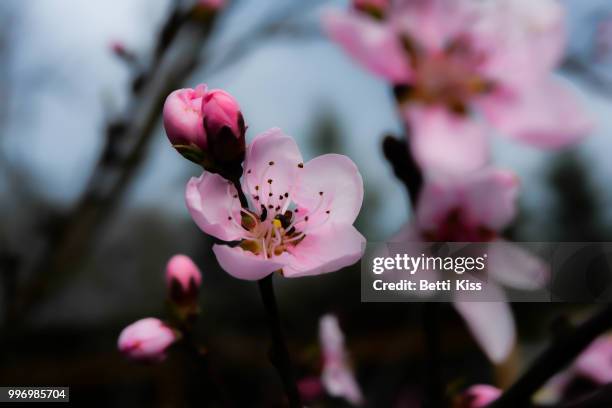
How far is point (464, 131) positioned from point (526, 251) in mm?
106

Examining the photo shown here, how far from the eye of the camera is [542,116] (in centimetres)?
19

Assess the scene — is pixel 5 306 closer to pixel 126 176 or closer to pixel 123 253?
pixel 126 176

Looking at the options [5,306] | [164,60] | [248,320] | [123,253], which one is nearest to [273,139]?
[164,60]

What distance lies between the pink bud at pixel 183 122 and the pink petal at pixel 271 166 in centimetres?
2

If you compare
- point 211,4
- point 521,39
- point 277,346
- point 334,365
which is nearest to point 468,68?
point 521,39

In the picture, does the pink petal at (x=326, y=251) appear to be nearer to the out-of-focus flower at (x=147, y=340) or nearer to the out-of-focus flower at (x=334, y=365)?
the out-of-focus flower at (x=147, y=340)

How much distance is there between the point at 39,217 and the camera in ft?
3.74

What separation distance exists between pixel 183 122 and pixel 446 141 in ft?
0.34

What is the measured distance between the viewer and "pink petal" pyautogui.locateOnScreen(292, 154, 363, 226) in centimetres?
22

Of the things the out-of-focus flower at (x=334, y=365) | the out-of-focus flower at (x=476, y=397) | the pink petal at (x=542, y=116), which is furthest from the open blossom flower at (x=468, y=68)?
the out-of-focus flower at (x=334, y=365)

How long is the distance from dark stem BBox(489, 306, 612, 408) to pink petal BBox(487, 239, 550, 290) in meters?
0.07

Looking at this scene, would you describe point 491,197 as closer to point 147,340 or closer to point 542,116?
point 542,116

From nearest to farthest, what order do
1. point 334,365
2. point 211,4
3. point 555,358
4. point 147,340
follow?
point 555,358 < point 147,340 < point 334,365 < point 211,4

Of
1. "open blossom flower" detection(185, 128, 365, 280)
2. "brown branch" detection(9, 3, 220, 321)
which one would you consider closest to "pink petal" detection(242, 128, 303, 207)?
"open blossom flower" detection(185, 128, 365, 280)
